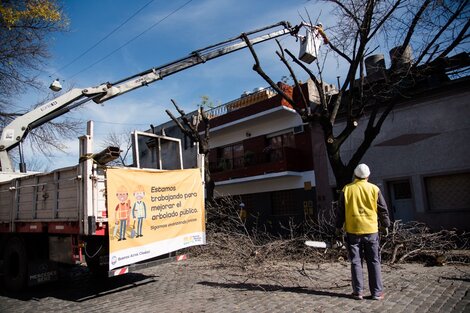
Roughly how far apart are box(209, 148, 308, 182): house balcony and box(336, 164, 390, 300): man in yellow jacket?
1169 centimetres

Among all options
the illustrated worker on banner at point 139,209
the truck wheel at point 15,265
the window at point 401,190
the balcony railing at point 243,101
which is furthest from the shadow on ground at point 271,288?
the balcony railing at point 243,101

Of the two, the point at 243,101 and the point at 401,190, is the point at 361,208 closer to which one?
the point at 401,190

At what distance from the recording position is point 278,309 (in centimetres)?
489

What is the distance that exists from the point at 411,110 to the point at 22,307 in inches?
525

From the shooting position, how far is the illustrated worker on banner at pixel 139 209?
618cm

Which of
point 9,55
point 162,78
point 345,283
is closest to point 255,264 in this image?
point 345,283

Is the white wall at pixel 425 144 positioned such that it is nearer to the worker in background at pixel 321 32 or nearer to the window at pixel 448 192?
the window at pixel 448 192

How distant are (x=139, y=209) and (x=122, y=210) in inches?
14.3

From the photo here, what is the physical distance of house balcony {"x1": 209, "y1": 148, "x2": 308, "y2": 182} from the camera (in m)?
17.0

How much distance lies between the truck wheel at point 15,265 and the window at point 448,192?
12686 millimetres

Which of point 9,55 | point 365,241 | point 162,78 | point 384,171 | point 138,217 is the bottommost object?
point 365,241

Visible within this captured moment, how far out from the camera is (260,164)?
60.7 feet

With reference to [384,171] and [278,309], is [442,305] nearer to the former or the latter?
[278,309]

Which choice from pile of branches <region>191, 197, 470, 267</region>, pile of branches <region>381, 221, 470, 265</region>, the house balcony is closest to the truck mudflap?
pile of branches <region>191, 197, 470, 267</region>
